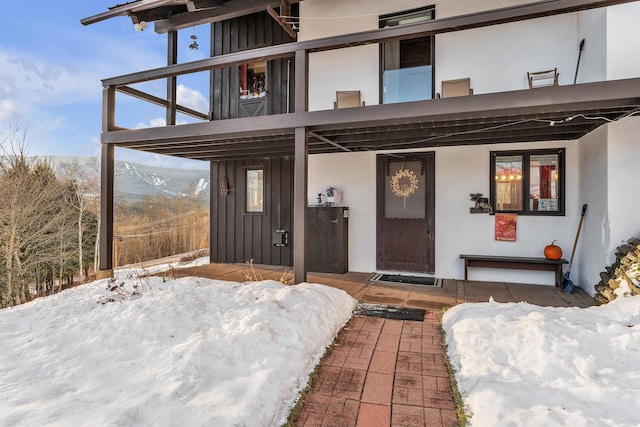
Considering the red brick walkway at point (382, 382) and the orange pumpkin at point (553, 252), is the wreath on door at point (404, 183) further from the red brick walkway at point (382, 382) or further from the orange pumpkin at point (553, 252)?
the red brick walkway at point (382, 382)

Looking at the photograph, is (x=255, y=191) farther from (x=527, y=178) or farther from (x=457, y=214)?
(x=527, y=178)

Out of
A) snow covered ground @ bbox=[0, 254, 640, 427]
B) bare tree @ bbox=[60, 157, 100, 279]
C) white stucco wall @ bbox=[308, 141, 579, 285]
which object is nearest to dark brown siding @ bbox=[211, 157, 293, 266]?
white stucco wall @ bbox=[308, 141, 579, 285]

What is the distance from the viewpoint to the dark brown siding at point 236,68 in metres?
7.00

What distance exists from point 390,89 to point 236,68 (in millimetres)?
3540

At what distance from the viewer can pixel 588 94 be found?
3334 mm

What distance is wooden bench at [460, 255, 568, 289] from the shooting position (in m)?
5.05

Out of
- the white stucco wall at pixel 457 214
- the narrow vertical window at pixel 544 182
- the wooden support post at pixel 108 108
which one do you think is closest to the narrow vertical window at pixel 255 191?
the white stucco wall at pixel 457 214

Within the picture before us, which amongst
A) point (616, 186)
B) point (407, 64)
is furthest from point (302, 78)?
point (616, 186)

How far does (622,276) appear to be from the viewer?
3.58 metres

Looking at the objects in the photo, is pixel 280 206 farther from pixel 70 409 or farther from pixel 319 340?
pixel 70 409

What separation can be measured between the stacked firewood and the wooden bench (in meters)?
0.94

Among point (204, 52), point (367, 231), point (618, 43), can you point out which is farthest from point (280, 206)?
point (618, 43)

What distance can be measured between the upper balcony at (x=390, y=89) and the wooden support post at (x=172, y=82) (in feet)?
0.08

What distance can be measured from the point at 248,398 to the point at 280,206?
17.1 feet
